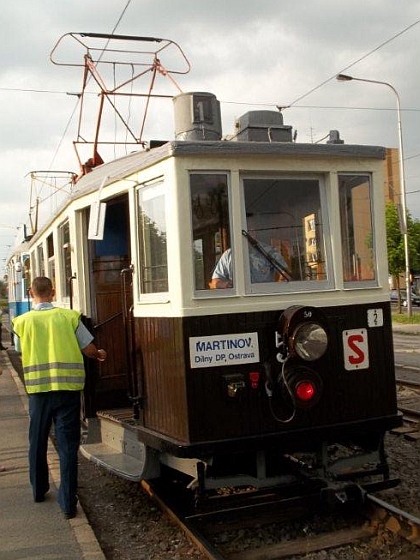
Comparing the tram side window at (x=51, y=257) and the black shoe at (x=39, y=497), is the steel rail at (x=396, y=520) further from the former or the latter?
the tram side window at (x=51, y=257)

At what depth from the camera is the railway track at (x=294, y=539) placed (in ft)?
13.7

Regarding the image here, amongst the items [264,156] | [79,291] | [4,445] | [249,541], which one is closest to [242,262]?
[264,156]

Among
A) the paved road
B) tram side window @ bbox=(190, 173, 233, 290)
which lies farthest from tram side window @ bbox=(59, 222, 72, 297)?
the paved road

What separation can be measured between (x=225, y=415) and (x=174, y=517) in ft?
3.34

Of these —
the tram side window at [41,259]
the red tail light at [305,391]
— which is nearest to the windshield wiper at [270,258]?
the red tail light at [305,391]

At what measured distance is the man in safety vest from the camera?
495 cm

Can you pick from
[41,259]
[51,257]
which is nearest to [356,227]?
[51,257]

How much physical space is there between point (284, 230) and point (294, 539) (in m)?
2.12

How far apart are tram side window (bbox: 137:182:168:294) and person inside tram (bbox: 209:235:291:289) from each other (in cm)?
38

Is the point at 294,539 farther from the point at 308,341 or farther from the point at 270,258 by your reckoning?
the point at 270,258

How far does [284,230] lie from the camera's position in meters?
4.67

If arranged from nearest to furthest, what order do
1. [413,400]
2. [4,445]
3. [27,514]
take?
[27,514] < [4,445] < [413,400]

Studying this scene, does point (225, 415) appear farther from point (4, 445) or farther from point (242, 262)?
point (4, 445)

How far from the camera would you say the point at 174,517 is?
15.6ft
